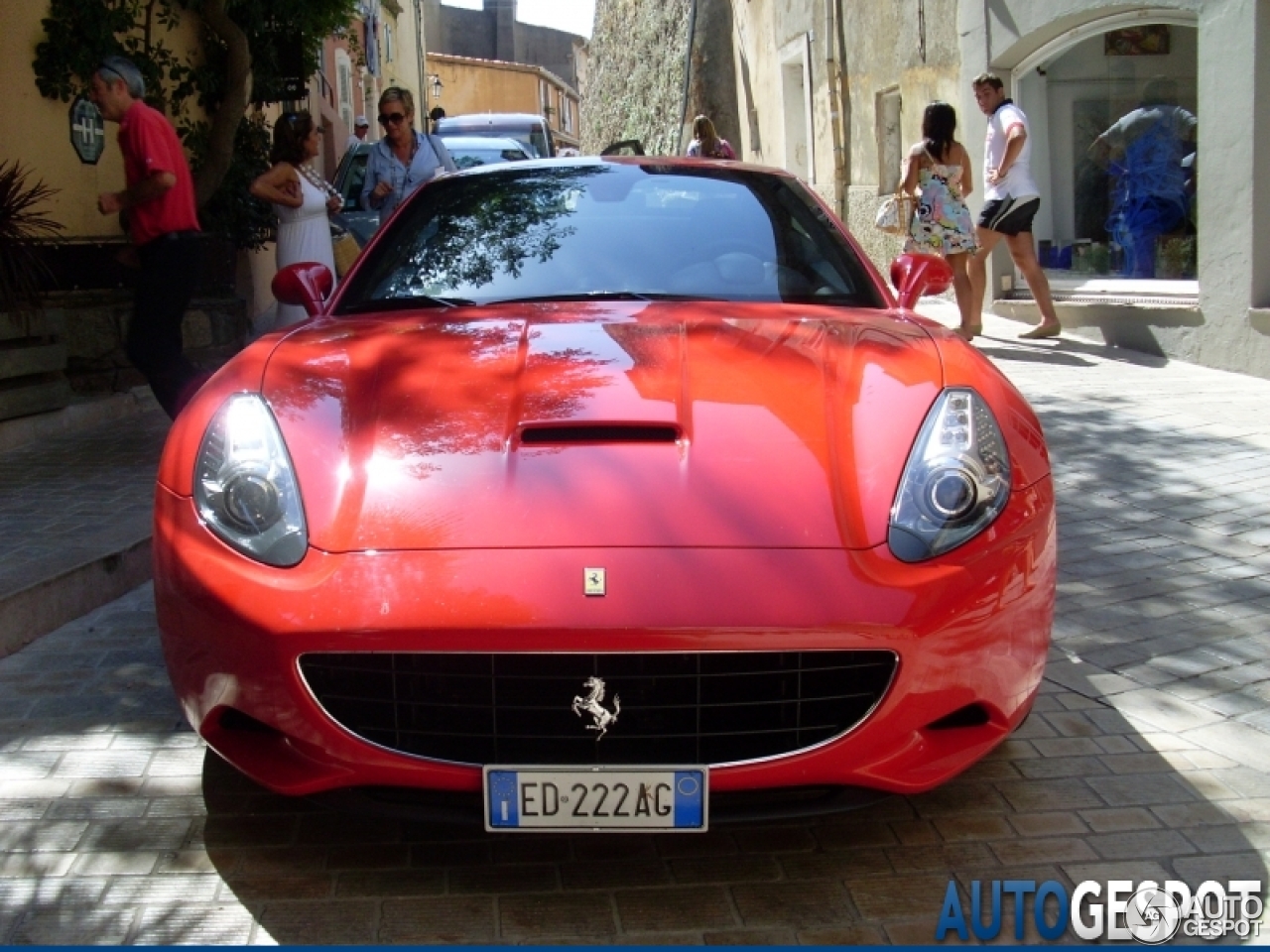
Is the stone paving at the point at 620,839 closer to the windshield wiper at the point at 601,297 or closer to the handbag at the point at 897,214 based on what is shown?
the windshield wiper at the point at 601,297

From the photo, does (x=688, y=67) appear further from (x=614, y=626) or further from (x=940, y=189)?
(x=614, y=626)

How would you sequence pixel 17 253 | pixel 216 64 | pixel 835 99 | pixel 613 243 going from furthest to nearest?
pixel 835 99, pixel 216 64, pixel 17 253, pixel 613 243

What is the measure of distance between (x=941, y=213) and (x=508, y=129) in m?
9.10

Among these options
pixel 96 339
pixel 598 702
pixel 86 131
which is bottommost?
pixel 598 702

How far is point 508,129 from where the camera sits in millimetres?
17500

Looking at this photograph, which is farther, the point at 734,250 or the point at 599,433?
the point at 734,250

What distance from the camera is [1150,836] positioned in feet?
9.57

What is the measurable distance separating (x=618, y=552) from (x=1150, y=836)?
129 cm

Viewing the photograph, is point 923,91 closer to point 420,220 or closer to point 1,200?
point 1,200

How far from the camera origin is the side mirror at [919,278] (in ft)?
13.6

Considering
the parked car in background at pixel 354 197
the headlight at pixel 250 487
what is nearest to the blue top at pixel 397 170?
the parked car in background at pixel 354 197

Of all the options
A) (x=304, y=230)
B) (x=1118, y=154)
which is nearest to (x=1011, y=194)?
(x=1118, y=154)
